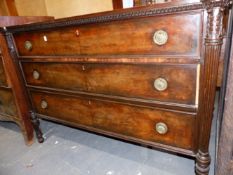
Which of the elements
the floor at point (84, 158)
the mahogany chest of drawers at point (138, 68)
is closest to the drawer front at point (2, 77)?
the mahogany chest of drawers at point (138, 68)

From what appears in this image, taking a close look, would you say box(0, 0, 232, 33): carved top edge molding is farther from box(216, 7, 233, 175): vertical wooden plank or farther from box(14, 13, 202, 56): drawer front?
box(216, 7, 233, 175): vertical wooden plank

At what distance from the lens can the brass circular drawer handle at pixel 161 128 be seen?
885 mm

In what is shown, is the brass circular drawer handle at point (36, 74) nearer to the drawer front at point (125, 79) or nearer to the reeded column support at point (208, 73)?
the drawer front at point (125, 79)

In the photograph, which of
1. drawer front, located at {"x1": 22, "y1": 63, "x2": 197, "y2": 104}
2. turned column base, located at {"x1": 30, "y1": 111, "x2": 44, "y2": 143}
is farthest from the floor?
drawer front, located at {"x1": 22, "y1": 63, "x2": 197, "y2": 104}

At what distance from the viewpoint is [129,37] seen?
0.81 m

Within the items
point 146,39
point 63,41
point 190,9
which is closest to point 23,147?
point 63,41

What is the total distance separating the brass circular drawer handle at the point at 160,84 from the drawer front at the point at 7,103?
1159mm

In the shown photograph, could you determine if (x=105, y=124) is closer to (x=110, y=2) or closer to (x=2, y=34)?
(x=2, y=34)

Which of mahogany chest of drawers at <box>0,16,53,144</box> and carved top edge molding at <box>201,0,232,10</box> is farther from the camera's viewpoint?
mahogany chest of drawers at <box>0,16,53,144</box>

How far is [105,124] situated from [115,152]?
352mm

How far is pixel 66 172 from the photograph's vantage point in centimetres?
120

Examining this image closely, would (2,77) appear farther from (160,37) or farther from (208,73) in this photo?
(208,73)

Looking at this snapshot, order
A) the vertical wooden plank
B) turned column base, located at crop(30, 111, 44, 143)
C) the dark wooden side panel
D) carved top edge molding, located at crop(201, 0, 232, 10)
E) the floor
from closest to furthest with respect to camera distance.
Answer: carved top edge molding, located at crop(201, 0, 232, 10), the vertical wooden plank, the floor, the dark wooden side panel, turned column base, located at crop(30, 111, 44, 143)

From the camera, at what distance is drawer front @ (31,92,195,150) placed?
855 mm
